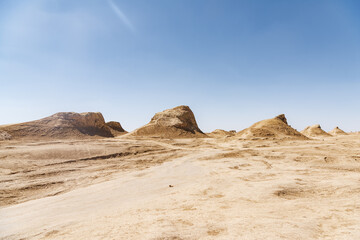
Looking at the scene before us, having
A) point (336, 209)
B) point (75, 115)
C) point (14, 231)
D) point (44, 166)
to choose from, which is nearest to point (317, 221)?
point (336, 209)

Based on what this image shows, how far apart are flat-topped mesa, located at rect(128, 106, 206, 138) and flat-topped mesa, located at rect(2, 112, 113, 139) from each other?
7.46 meters

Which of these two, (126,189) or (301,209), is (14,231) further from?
(301,209)

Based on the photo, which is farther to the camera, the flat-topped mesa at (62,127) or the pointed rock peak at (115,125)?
the pointed rock peak at (115,125)

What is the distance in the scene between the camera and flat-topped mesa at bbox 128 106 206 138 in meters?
29.6

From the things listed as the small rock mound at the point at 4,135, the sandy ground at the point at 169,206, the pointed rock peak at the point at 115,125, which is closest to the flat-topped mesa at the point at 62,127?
the small rock mound at the point at 4,135

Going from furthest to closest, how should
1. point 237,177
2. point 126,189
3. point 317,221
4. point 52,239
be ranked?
point 237,177, point 126,189, point 317,221, point 52,239

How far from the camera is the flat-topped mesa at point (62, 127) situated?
Result: 2319cm

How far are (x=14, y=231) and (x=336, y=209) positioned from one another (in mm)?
5809

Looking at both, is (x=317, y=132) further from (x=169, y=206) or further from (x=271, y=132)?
(x=169, y=206)

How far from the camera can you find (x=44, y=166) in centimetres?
911

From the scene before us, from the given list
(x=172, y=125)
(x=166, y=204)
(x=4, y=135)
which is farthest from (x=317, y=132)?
(x=4, y=135)

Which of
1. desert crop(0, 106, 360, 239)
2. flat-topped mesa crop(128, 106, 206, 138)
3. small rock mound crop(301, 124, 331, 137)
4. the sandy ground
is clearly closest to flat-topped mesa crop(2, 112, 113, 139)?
flat-topped mesa crop(128, 106, 206, 138)

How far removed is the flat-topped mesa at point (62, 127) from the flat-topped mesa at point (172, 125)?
7.46 m

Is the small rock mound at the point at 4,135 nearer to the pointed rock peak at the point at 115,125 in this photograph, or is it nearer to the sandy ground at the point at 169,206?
the sandy ground at the point at 169,206
